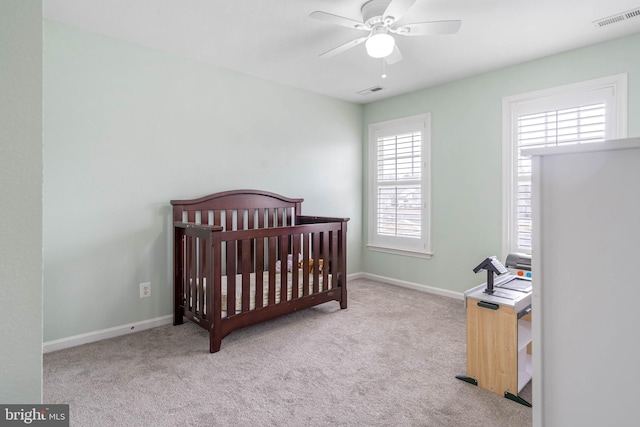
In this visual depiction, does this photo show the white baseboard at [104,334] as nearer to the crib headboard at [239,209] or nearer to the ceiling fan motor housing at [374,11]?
the crib headboard at [239,209]

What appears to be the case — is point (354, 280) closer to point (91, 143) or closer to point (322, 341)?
point (322, 341)

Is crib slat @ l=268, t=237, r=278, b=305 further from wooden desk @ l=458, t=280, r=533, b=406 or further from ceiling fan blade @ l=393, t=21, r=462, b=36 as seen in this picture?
ceiling fan blade @ l=393, t=21, r=462, b=36

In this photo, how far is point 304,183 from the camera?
385 cm

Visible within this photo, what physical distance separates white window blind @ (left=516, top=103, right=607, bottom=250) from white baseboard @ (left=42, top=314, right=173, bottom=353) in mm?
3247

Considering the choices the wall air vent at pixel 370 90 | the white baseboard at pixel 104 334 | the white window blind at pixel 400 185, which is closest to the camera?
the white baseboard at pixel 104 334

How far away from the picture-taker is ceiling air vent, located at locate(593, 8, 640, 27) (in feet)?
7.20

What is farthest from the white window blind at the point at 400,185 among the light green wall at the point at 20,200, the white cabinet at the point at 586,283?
the light green wall at the point at 20,200

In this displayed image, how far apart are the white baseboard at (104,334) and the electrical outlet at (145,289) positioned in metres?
0.21

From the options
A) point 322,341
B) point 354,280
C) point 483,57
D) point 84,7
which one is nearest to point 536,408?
point 322,341

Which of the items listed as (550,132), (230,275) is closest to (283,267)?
(230,275)

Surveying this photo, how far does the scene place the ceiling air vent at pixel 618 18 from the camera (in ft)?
7.20

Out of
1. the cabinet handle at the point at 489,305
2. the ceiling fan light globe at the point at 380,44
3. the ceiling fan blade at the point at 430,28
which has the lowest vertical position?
the cabinet handle at the point at 489,305

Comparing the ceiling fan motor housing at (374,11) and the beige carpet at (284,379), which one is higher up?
the ceiling fan motor housing at (374,11)

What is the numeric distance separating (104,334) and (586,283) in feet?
9.60
